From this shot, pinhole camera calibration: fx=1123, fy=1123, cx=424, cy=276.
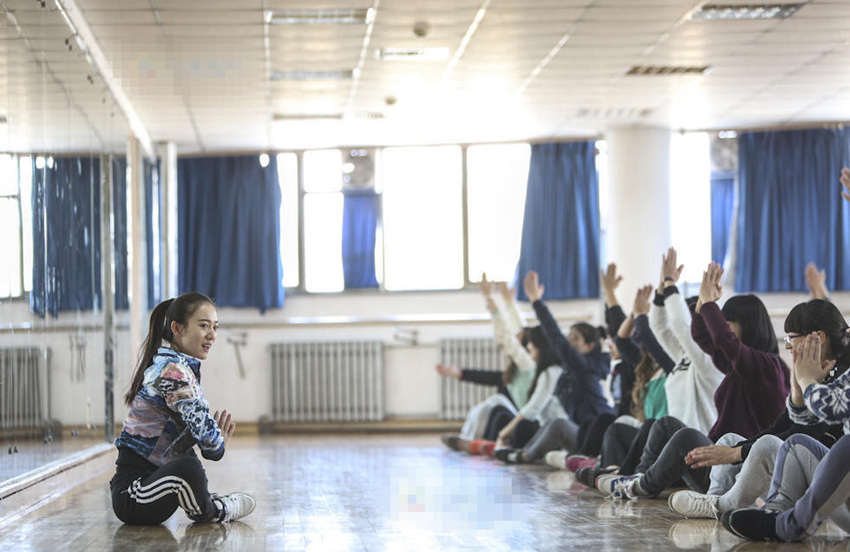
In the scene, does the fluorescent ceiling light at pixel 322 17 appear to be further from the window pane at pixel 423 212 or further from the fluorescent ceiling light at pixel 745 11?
the window pane at pixel 423 212

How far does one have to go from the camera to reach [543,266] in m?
11.8

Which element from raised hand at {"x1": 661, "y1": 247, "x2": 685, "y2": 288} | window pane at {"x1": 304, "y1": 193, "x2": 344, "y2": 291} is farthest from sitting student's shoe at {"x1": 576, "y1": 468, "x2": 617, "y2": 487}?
window pane at {"x1": 304, "y1": 193, "x2": 344, "y2": 291}

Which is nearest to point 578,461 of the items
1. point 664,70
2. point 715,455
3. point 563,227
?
point 715,455

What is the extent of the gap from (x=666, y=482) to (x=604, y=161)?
24.4ft

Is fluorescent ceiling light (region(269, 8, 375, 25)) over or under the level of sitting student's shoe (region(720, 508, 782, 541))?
over

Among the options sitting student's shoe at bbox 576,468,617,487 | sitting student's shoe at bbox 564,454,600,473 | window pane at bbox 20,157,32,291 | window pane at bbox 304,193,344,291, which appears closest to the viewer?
window pane at bbox 20,157,32,291

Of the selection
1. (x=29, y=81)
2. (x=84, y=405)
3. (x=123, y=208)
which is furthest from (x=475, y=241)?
(x=29, y=81)

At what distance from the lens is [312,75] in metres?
8.80

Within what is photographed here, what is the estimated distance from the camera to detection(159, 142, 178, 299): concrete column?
37.6 feet

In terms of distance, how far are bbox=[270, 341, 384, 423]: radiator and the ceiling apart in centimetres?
217

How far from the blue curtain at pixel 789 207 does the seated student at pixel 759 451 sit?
739 centimetres

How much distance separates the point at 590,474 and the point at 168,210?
6.95m

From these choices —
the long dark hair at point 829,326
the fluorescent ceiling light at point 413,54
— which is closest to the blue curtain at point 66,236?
the fluorescent ceiling light at point 413,54

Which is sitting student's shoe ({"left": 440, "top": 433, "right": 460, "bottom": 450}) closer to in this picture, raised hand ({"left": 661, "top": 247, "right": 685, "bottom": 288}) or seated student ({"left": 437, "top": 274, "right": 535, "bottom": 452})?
seated student ({"left": 437, "top": 274, "right": 535, "bottom": 452})
